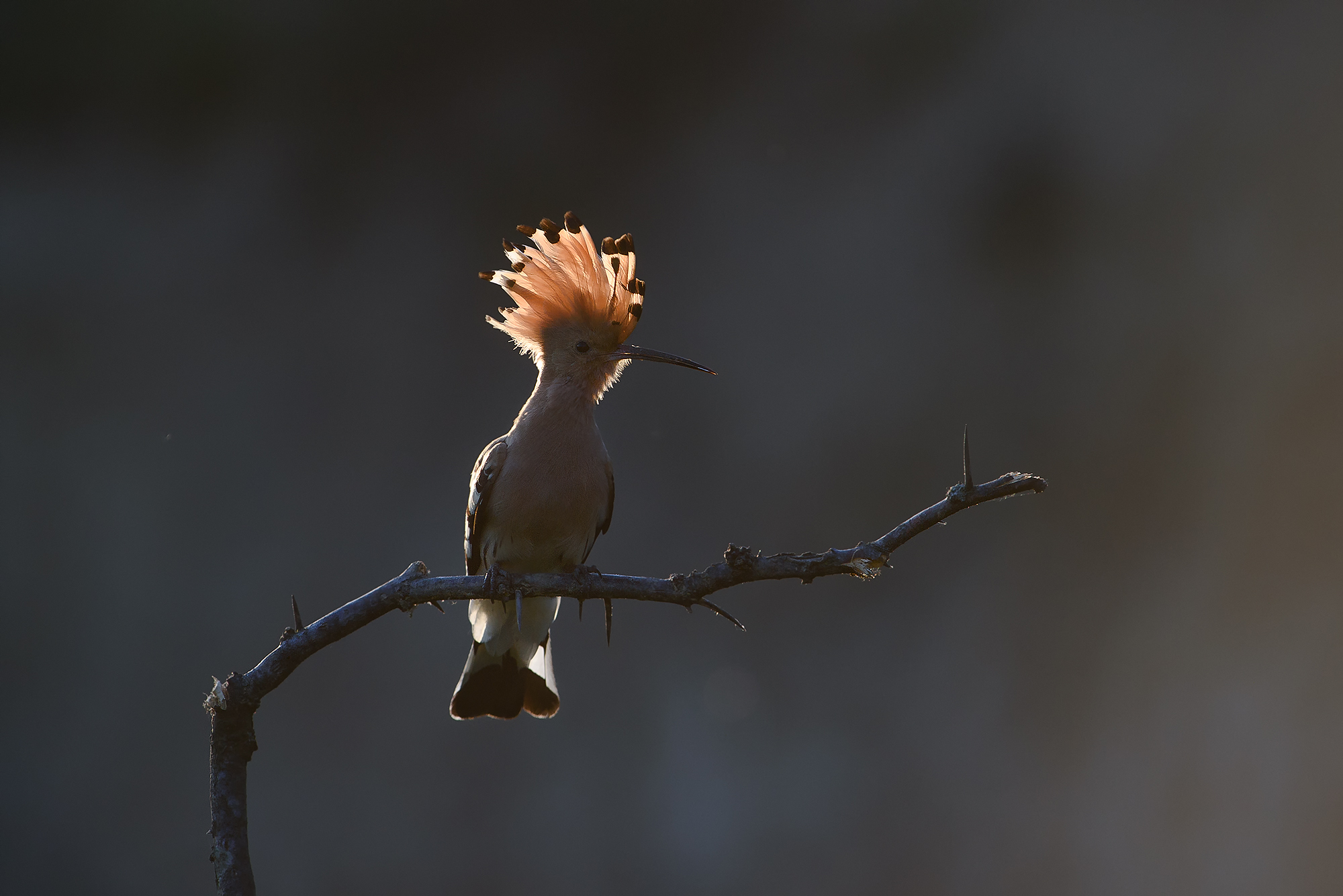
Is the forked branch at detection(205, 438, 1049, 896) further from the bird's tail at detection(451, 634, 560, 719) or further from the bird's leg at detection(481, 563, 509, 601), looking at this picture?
the bird's tail at detection(451, 634, 560, 719)

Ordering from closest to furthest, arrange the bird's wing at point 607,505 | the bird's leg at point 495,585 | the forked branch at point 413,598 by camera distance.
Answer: the forked branch at point 413,598
the bird's leg at point 495,585
the bird's wing at point 607,505

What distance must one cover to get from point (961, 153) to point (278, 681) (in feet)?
9.28

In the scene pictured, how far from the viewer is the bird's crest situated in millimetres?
1491

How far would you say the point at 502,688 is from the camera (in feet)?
5.42

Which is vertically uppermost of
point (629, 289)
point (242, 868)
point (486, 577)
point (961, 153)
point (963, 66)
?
point (963, 66)

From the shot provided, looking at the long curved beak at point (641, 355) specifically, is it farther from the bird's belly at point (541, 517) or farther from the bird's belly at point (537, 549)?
the bird's belly at point (537, 549)

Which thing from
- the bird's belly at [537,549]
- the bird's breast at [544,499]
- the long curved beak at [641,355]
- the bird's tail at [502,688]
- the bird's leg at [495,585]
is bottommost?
the bird's tail at [502,688]

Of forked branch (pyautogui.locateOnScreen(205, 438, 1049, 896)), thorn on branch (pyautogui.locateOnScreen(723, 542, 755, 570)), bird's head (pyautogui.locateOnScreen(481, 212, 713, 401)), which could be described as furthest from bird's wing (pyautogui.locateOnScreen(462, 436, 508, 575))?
thorn on branch (pyautogui.locateOnScreen(723, 542, 755, 570))

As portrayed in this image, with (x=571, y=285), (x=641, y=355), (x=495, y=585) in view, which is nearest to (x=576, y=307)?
(x=571, y=285)

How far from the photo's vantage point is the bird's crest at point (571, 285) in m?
→ 1.49

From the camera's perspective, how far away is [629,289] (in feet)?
4.80

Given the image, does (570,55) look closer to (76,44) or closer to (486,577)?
(76,44)

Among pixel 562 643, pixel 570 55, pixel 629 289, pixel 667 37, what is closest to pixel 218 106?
pixel 570 55

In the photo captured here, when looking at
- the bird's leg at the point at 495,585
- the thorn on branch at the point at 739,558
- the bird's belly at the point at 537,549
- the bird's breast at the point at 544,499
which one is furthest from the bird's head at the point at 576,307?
the thorn on branch at the point at 739,558
